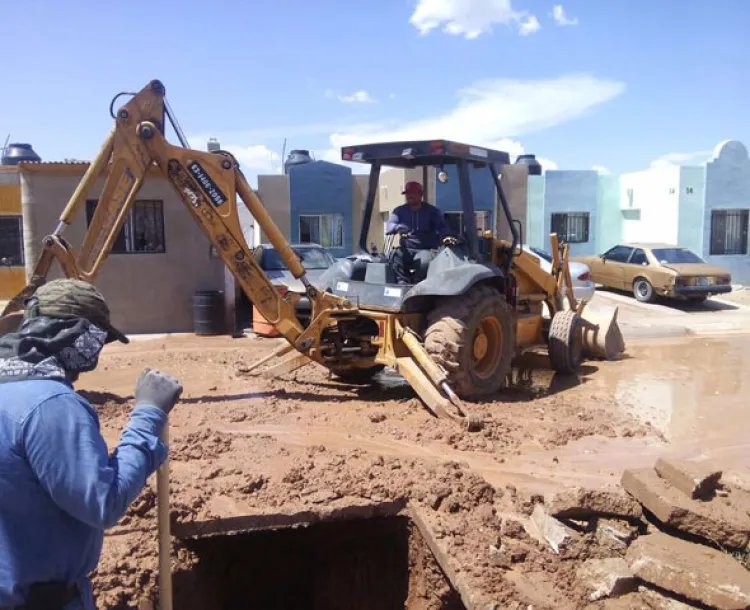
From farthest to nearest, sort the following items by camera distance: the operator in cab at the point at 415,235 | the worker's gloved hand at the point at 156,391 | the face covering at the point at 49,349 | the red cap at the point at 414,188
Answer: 1. the operator in cab at the point at 415,235
2. the red cap at the point at 414,188
3. the worker's gloved hand at the point at 156,391
4. the face covering at the point at 49,349

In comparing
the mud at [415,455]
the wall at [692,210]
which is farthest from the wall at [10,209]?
the wall at [692,210]

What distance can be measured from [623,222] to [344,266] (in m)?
16.9

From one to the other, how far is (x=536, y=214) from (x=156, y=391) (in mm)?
20693

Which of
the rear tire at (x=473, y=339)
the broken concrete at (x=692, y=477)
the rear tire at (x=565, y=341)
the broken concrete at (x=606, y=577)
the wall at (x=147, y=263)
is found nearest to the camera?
the broken concrete at (x=606, y=577)

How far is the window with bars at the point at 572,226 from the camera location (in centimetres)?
2208

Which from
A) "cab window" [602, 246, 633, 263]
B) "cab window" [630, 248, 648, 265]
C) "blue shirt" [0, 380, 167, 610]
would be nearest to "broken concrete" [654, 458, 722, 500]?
"blue shirt" [0, 380, 167, 610]

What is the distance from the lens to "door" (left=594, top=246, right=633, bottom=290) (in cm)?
1802

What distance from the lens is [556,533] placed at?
415 cm

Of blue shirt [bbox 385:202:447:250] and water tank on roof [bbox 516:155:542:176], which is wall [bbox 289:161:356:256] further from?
blue shirt [bbox 385:202:447:250]

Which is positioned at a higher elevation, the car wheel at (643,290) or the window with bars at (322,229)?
the window with bars at (322,229)

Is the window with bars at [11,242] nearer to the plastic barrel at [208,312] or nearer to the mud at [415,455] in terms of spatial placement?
the plastic barrel at [208,312]

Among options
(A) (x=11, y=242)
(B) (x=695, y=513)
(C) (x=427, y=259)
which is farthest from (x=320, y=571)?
(A) (x=11, y=242)

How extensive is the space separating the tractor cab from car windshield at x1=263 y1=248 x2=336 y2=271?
602cm

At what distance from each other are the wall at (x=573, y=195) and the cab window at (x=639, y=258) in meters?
4.10
